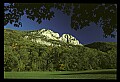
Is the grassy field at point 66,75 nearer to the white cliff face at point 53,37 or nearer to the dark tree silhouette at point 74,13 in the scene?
the white cliff face at point 53,37

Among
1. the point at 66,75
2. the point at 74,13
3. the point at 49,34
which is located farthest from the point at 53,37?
the point at 66,75

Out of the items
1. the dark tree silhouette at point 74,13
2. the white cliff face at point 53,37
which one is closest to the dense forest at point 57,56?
the white cliff face at point 53,37

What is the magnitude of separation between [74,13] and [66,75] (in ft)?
4.39

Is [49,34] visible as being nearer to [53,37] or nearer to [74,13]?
[53,37]

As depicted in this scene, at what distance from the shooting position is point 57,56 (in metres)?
8.12

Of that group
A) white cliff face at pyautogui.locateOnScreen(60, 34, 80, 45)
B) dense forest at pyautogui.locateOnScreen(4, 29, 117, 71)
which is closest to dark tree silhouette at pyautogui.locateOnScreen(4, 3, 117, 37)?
white cliff face at pyautogui.locateOnScreen(60, 34, 80, 45)

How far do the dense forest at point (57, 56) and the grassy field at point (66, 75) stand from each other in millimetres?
112

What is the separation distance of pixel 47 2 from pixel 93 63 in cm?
167

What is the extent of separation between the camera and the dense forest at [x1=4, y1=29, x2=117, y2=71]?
8070 mm

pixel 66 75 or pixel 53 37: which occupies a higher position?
pixel 53 37

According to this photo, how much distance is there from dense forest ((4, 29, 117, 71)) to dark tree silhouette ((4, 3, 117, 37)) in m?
0.34

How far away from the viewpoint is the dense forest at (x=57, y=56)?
26.5ft
